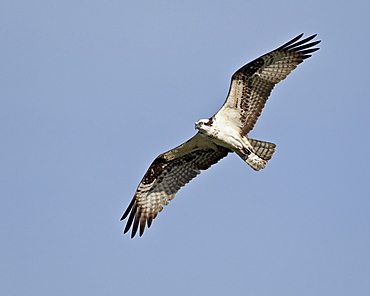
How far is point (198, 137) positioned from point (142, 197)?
6.22 feet

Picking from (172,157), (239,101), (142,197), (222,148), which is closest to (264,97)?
(239,101)

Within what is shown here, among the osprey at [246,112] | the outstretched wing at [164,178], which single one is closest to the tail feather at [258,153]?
the osprey at [246,112]

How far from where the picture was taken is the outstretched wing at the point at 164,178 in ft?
50.5

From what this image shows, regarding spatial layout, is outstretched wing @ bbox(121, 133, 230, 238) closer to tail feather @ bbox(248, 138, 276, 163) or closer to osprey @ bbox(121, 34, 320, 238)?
osprey @ bbox(121, 34, 320, 238)

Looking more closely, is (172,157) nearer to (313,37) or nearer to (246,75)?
(246,75)

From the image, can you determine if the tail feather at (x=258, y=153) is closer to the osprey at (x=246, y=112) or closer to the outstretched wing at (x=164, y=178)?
the osprey at (x=246, y=112)

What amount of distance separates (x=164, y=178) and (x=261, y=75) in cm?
303

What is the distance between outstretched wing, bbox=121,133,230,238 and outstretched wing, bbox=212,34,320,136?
112 cm

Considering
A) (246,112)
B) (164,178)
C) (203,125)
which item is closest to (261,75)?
(246,112)

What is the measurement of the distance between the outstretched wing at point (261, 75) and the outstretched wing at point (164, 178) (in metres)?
1.12

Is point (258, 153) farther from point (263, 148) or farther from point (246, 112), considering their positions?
point (246, 112)

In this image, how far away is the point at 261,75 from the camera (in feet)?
47.4

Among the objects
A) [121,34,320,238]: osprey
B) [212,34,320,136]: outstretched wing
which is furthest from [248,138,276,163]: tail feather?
[212,34,320,136]: outstretched wing

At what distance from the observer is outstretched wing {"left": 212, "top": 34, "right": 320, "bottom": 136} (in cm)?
1443
